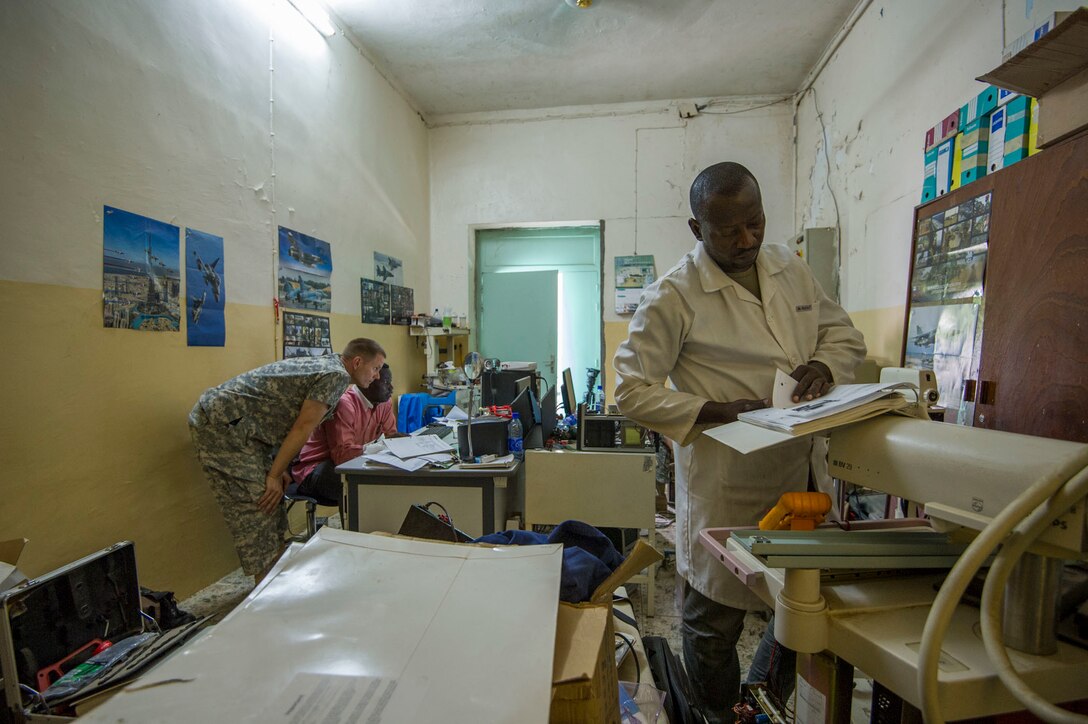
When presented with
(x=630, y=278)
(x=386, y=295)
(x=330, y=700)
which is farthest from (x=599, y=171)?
(x=330, y=700)

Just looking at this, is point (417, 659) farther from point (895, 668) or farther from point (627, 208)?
point (627, 208)

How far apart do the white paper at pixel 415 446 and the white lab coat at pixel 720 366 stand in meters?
1.42

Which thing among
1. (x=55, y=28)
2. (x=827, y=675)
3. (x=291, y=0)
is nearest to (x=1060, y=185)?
(x=827, y=675)

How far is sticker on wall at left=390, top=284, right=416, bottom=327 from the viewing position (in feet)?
14.0

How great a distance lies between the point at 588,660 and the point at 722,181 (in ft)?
3.21

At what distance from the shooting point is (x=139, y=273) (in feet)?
6.93

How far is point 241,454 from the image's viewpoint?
2312 millimetres

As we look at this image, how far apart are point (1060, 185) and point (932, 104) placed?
1.54m

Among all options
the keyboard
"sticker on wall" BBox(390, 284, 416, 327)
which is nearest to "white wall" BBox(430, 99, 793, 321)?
"sticker on wall" BBox(390, 284, 416, 327)

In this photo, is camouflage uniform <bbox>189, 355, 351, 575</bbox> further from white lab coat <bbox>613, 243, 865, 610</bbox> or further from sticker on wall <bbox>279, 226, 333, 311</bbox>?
white lab coat <bbox>613, 243, 865, 610</bbox>

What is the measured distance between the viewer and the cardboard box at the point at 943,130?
7.17 feet

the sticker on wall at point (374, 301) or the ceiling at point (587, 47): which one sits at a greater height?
the ceiling at point (587, 47)

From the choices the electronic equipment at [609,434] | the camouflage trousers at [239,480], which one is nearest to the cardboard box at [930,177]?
the electronic equipment at [609,434]

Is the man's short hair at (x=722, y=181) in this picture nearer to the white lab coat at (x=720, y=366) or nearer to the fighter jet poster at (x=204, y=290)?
the white lab coat at (x=720, y=366)
